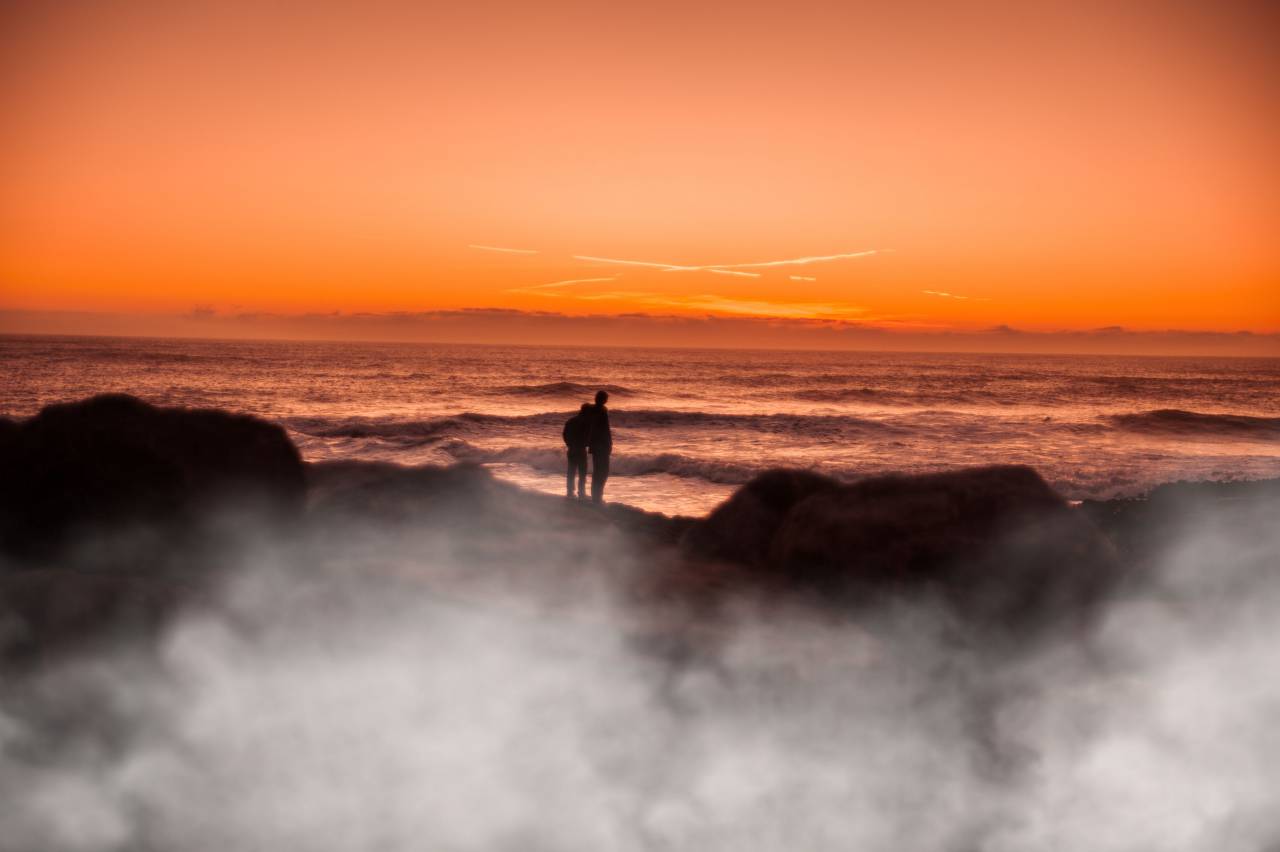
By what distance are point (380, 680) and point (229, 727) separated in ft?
2.54

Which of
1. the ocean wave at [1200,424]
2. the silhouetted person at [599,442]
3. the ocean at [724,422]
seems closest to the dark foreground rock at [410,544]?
the silhouetted person at [599,442]

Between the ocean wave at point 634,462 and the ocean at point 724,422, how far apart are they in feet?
0.29

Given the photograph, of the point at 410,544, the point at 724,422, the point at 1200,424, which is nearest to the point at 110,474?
the point at 410,544

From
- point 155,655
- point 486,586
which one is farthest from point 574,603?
point 155,655

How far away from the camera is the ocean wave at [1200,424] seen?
107 ft

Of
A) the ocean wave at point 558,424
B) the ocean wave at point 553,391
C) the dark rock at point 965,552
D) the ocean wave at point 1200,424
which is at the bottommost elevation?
the ocean wave at point 558,424

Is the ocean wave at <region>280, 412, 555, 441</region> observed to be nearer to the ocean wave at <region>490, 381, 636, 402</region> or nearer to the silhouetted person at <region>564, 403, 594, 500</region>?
the ocean wave at <region>490, 381, 636, 402</region>

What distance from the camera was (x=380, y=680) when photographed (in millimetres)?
4410

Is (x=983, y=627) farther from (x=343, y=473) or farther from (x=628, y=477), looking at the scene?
(x=628, y=477)

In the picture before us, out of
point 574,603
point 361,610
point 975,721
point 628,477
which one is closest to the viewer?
point 975,721

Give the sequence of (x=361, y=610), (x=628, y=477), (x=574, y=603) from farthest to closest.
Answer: (x=628, y=477), (x=574, y=603), (x=361, y=610)

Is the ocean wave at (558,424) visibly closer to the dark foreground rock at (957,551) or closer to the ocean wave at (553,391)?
the ocean wave at (553,391)

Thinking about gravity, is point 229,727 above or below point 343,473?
below

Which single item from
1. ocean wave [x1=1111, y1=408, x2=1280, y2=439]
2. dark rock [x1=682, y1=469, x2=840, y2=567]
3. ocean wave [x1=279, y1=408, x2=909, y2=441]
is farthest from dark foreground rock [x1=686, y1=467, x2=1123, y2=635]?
ocean wave [x1=1111, y1=408, x2=1280, y2=439]
